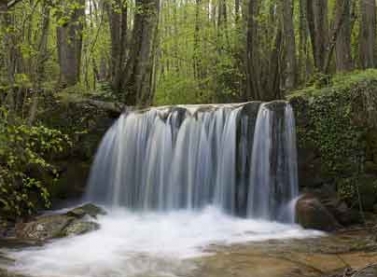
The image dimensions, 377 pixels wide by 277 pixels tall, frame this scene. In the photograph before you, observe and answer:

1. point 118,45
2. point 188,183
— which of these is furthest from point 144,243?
point 118,45

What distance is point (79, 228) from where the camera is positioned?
28.1 feet

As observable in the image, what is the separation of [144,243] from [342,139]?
14.2ft

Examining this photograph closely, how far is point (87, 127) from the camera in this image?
1171 cm

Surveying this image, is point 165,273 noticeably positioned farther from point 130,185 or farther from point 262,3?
point 262,3

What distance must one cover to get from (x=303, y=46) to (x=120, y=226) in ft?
40.3

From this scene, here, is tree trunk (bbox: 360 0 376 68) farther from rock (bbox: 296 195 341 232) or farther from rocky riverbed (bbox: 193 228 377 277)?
rocky riverbed (bbox: 193 228 377 277)

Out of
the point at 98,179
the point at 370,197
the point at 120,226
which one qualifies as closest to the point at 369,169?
the point at 370,197

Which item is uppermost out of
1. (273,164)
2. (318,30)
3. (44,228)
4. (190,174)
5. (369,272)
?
(318,30)

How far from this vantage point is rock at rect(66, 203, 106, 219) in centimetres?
922

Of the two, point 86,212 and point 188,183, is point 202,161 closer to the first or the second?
point 188,183

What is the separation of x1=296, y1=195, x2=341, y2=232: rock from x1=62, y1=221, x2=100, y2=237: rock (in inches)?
148

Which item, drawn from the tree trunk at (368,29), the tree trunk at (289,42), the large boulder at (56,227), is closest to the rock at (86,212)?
the large boulder at (56,227)

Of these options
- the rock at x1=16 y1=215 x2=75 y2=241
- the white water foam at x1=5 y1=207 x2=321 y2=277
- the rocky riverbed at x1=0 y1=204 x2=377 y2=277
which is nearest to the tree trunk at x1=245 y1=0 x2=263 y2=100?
the white water foam at x1=5 y1=207 x2=321 y2=277

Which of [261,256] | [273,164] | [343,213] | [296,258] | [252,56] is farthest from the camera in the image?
[252,56]
